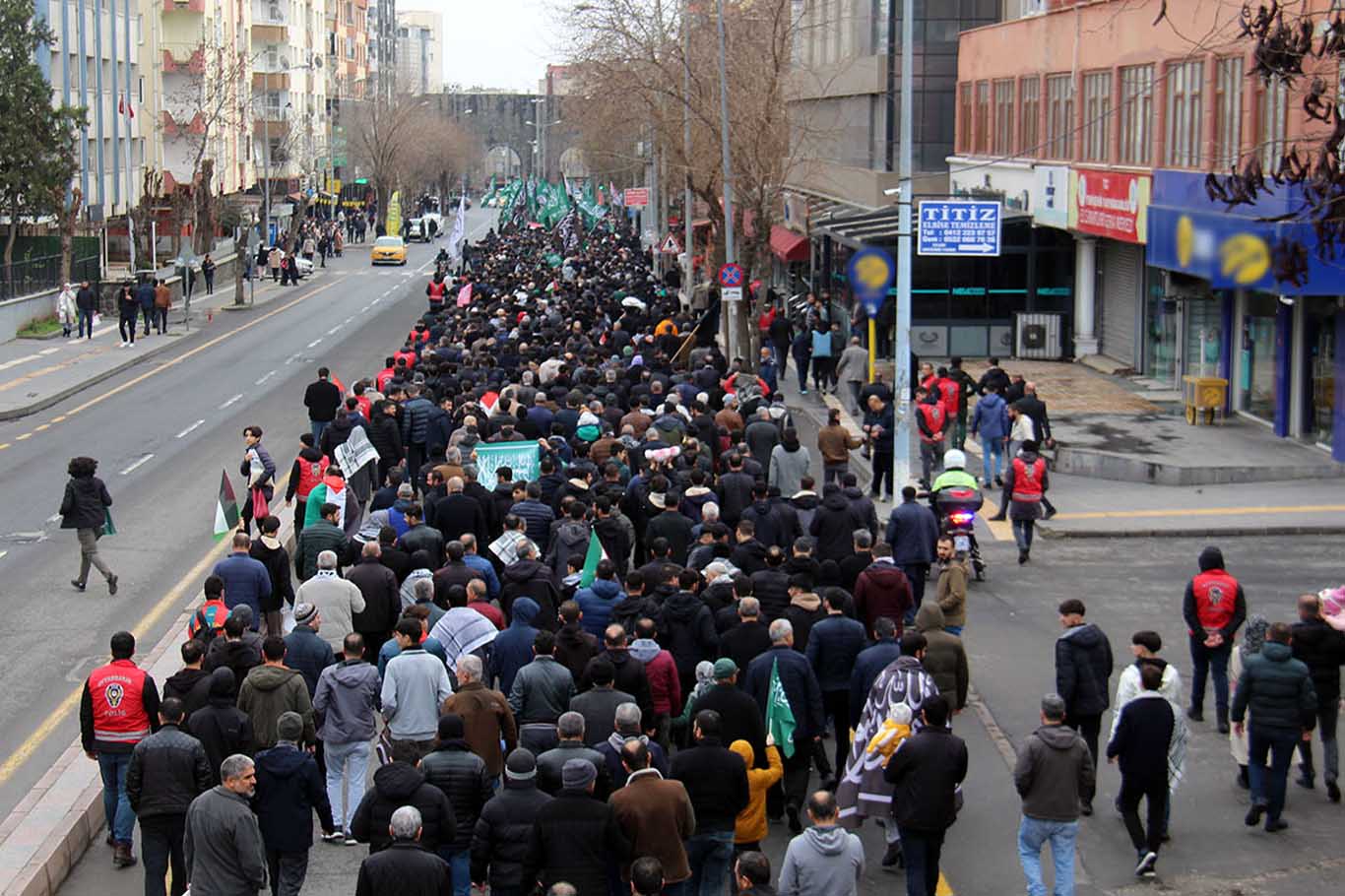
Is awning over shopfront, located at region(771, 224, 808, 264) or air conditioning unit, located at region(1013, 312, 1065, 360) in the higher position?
awning over shopfront, located at region(771, 224, 808, 264)

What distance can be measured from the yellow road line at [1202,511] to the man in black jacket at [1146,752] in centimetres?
1125

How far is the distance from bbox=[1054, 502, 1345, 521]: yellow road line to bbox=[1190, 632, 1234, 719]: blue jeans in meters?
8.16

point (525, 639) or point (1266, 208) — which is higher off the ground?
point (1266, 208)

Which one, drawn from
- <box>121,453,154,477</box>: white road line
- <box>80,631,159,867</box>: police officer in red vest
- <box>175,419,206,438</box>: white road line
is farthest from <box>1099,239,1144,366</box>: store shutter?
<box>80,631,159,867</box>: police officer in red vest

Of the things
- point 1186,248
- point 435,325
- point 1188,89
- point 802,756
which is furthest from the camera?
point 435,325

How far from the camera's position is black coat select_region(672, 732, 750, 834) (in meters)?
9.75

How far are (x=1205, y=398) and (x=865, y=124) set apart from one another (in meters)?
26.0

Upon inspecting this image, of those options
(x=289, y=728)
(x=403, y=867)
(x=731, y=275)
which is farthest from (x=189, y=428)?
(x=403, y=867)

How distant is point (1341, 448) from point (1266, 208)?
137 inches

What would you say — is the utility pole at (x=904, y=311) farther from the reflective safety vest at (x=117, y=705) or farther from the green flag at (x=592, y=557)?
the reflective safety vest at (x=117, y=705)

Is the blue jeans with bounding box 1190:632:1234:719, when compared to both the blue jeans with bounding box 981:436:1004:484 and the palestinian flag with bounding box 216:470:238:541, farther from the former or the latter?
the blue jeans with bounding box 981:436:1004:484

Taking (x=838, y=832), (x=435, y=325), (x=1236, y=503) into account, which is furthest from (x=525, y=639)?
(x=435, y=325)

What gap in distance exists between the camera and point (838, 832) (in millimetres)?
8602

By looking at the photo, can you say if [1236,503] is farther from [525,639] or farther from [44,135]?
[44,135]
